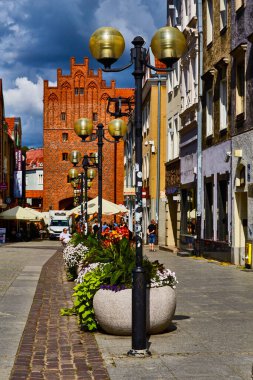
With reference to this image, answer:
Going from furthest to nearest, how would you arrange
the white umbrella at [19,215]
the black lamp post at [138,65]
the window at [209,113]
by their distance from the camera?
the white umbrella at [19,215], the window at [209,113], the black lamp post at [138,65]

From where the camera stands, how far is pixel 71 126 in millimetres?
78375

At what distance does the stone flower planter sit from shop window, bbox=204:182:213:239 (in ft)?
60.9

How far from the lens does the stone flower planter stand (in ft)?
29.1

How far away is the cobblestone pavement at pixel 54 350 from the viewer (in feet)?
23.0

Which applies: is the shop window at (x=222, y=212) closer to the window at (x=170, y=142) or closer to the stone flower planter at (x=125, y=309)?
the window at (x=170, y=142)

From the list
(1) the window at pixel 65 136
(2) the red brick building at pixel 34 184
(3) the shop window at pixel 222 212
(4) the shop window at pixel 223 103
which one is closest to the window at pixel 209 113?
(4) the shop window at pixel 223 103

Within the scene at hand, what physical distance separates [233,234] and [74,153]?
23.2ft

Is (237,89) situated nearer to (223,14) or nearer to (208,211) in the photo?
(223,14)

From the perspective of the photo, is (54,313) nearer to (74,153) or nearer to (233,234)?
(233,234)

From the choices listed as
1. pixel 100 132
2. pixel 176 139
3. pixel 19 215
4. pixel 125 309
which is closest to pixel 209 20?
pixel 176 139

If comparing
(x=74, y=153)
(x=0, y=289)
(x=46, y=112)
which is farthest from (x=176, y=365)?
(x=46, y=112)

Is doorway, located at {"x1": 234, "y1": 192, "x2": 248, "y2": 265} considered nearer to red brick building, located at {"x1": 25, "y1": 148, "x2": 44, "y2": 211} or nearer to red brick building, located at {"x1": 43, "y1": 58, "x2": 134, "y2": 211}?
red brick building, located at {"x1": 43, "y1": 58, "x2": 134, "y2": 211}

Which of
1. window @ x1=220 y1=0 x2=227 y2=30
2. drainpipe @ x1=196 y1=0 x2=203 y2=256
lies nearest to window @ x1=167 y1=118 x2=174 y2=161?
drainpipe @ x1=196 y1=0 x2=203 y2=256

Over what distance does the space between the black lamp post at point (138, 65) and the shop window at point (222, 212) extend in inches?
651
